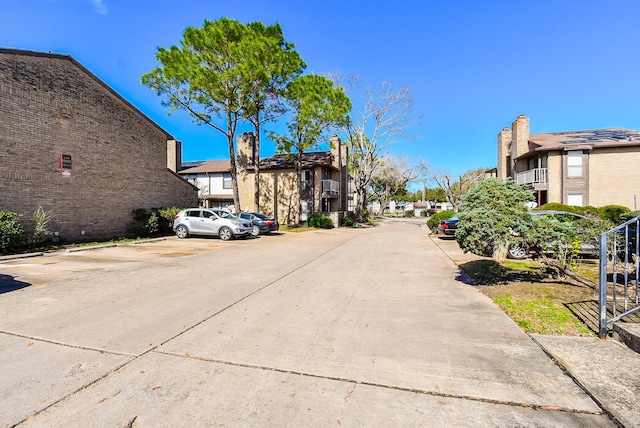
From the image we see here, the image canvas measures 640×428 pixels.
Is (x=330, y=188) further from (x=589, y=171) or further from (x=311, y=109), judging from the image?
(x=589, y=171)

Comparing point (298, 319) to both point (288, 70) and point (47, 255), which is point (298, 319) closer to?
point (47, 255)

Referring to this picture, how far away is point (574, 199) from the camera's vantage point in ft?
76.3

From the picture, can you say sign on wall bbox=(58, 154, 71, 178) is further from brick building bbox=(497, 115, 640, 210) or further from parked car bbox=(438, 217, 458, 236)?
brick building bbox=(497, 115, 640, 210)

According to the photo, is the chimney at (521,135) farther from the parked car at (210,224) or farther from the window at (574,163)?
the parked car at (210,224)

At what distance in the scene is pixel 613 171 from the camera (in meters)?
22.6

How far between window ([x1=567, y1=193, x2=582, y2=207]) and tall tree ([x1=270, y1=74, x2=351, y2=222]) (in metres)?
18.4

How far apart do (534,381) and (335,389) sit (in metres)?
1.91

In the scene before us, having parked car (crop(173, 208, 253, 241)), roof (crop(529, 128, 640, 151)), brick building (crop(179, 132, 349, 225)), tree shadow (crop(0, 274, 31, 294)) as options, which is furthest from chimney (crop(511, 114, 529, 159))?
tree shadow (crop(0, 274, 31, 294))

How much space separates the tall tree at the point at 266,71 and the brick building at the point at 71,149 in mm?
7232

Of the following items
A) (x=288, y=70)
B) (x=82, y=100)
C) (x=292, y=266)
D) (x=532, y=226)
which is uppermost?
(x=288, y=70)

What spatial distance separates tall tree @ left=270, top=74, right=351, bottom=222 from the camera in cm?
2609

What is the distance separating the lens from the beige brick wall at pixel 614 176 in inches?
877

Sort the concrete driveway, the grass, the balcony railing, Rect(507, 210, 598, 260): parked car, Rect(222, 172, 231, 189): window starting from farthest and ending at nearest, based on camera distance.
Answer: Rect(222, 172, 231, 189): window → the balcony railing → Rect(507, 210, 598, 260): parked car → the grass → the concrete driveway

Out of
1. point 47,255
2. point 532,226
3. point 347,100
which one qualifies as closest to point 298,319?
point 532,226
